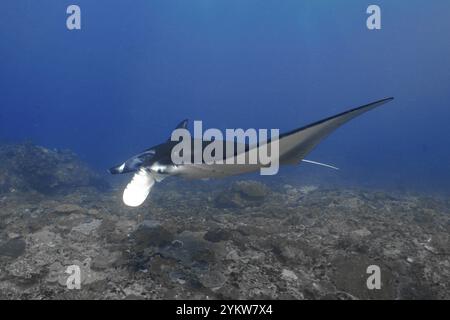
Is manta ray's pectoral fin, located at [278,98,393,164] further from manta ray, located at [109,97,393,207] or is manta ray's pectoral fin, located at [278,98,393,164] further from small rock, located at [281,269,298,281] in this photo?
small rock, located at [281,269,298,281]

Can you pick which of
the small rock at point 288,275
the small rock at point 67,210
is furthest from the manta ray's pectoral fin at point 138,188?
the small rock at point 67,210

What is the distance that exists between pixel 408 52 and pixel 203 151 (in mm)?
111516

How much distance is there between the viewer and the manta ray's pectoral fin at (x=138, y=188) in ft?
13.4

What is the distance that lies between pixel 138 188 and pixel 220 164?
154 cm

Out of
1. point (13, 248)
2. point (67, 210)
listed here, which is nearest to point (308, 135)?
point (13, 248)

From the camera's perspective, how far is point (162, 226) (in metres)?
5.13

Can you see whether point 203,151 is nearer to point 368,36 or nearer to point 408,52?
point 368,36

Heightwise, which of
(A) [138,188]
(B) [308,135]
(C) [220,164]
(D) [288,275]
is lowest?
(D) [288,275]

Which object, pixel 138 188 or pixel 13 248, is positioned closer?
pixel 138 188

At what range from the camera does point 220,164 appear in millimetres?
3365

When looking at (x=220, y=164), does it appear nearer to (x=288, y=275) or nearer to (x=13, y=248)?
(x=288, y=275)

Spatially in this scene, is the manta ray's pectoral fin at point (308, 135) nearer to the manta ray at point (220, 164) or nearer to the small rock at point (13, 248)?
the manta ray at point (220, 164)

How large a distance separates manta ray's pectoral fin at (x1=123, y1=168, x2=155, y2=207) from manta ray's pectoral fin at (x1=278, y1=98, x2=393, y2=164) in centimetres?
208

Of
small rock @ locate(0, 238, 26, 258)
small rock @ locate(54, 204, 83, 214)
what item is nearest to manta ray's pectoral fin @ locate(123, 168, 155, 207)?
small rock @ locate(0, 238, 26, 258)
